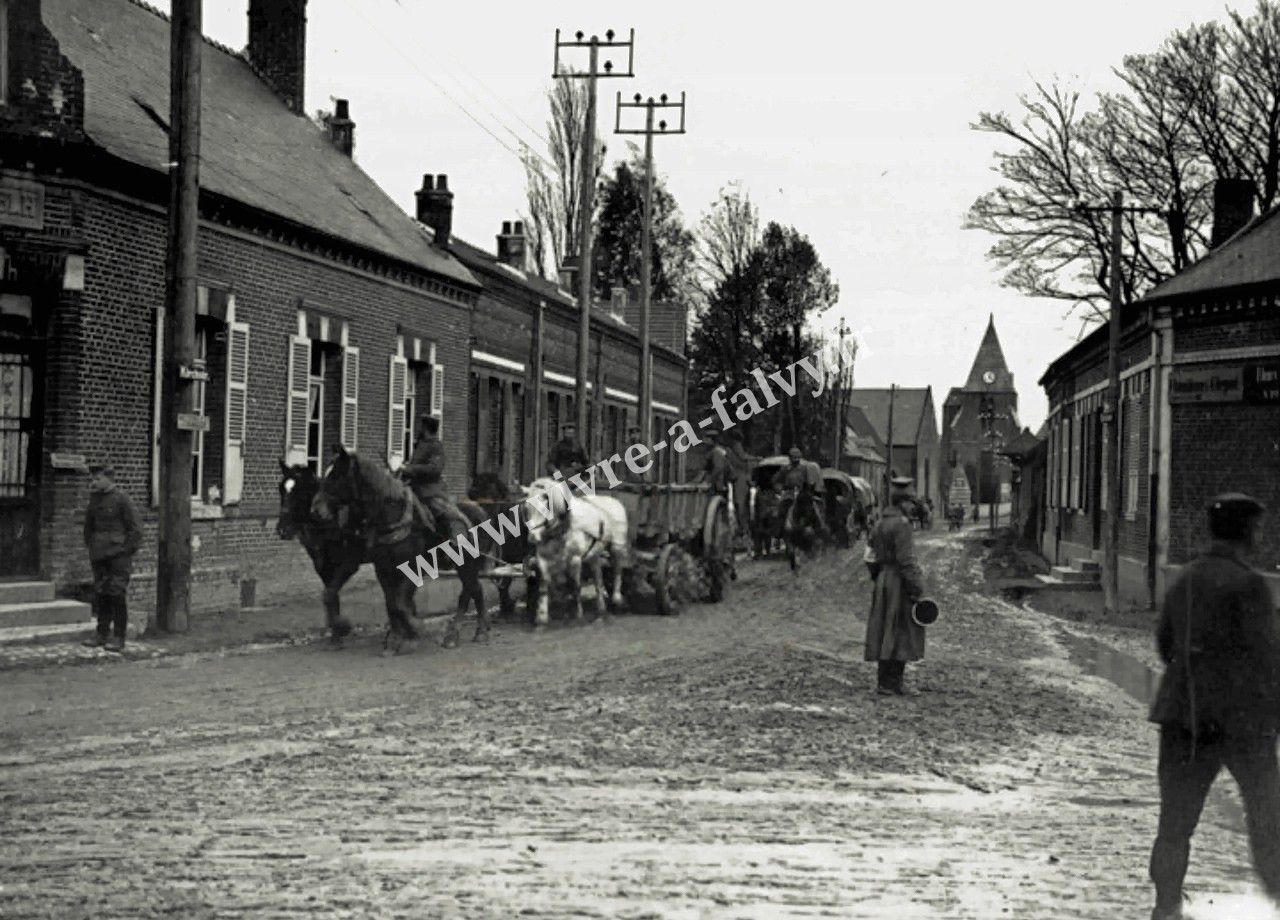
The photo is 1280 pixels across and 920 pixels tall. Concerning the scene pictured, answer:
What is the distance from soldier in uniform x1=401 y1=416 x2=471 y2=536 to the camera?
52.5 ft

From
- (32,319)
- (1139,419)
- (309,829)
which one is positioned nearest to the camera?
(309,829)

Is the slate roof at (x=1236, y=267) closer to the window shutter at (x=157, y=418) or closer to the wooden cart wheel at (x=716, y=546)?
the wooden cart wheel at (x=716, y=546)

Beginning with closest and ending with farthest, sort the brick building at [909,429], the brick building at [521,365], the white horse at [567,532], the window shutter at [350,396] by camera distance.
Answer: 1. the white horse at [567,532]
2. the window shutter at [350,396]
3. the brick building at [521,365]
4. the brick building at [909,429]

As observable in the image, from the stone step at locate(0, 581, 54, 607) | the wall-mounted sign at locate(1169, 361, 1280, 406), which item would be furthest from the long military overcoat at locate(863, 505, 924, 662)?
the wall-mounted sign at locate(1169, 361, 1280, 406)

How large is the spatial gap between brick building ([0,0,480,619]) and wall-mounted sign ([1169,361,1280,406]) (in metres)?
12.5

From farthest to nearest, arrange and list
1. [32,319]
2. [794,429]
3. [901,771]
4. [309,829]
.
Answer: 1. [794,429]
2. [32,319]
3. [901,771]
4. [309,829]

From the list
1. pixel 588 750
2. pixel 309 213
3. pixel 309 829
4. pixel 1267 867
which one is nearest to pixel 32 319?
pixel 309 213

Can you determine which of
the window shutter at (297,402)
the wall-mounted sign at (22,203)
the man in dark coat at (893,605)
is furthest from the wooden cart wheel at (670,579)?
the wall-mounted sign at (22,203)

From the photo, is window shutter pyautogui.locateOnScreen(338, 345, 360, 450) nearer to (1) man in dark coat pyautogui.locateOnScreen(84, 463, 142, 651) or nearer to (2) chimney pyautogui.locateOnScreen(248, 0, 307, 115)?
(2) chimney pyautogui.locateOnScreen(248, 0, 307, 115)

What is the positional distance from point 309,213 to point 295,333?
6.61 feet

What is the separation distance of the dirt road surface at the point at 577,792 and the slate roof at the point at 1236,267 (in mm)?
9903

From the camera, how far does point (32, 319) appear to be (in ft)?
55.6

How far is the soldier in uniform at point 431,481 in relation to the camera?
630 inches

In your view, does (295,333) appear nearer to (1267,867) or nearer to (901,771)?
(901,771)
